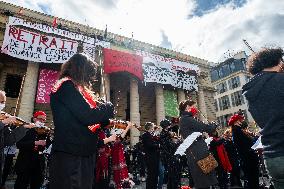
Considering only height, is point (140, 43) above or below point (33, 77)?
above

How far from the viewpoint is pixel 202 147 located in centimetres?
505

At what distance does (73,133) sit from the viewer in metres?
2.38

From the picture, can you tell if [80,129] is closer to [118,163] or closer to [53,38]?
[118,163]

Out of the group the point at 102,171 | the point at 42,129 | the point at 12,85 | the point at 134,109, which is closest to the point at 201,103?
the point at 134,109

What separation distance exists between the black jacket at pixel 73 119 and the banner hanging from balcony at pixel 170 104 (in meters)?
19.1

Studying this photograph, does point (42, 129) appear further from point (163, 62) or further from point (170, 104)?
point (170, 104)

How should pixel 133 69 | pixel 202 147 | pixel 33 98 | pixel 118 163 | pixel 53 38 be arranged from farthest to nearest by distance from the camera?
pixel 133 69
pixel 33 98
pixel 53 38
pixel 118 163
pixel 202 147

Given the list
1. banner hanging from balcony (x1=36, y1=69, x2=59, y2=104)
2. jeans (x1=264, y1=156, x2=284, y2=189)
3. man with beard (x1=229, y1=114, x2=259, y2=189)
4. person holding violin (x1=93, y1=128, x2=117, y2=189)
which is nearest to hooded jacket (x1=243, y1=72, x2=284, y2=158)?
jeans (x1=264, y1=156, x2=284, y2=189)

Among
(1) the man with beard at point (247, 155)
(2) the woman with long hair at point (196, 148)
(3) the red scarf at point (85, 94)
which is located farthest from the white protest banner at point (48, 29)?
(3) the red scarf at point (85, 94)

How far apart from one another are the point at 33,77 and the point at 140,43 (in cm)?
Result: 1095

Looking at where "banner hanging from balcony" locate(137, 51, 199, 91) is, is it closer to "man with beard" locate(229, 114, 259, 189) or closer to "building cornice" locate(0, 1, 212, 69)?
"building cornice" locate(0, 1, 212, 69)

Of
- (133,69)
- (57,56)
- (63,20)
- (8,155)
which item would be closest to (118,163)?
(8,155)

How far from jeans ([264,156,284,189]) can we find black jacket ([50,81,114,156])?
160 cm

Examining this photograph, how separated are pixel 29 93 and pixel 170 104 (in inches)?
456
